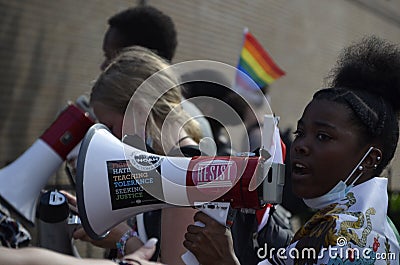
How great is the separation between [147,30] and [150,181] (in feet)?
7.19

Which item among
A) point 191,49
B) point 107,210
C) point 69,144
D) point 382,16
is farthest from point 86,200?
point 382,16

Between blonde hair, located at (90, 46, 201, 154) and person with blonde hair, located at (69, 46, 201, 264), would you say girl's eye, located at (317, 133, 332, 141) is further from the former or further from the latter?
blonde hair, located at (90, 46, 201, 154)

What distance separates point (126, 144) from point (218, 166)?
1.63ft

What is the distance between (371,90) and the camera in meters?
2.24

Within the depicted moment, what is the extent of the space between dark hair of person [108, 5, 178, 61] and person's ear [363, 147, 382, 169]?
7.15ft

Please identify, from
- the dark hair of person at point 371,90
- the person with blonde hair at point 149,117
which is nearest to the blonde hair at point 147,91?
the person with blonde hair at point 149,117

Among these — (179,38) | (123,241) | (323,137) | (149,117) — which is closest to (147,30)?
(149,117)

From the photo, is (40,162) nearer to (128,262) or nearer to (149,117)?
(149,117)

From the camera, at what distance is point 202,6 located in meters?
8.08

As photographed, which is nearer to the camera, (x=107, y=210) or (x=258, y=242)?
(x=107, y=210)

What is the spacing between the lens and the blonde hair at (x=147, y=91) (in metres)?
2.66

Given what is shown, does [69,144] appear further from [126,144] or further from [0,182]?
[126,144]

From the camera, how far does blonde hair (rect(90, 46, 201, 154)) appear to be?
2.66m

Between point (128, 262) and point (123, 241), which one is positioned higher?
point (128, 262)
